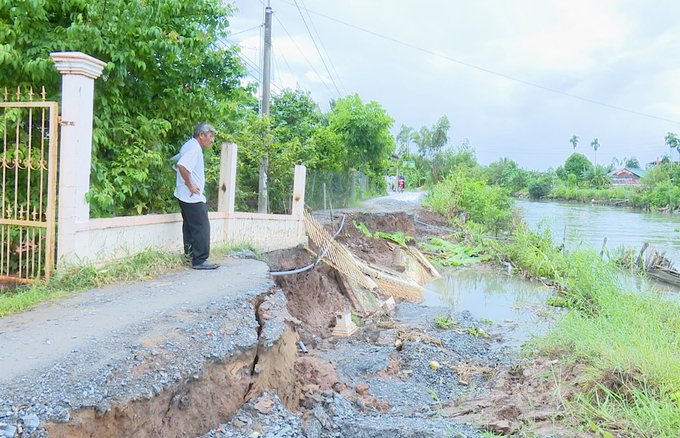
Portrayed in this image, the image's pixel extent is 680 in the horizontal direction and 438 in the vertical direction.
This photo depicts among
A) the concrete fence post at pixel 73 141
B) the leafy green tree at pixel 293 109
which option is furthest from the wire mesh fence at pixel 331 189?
the concrete fence post at pixel 73 141

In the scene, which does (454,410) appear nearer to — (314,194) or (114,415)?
(114,415)

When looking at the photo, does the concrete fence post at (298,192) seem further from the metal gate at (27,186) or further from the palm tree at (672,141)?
the palm tree at (672,141)

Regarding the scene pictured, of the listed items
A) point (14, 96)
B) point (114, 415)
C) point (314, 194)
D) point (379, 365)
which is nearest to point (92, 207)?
point (14, 96)

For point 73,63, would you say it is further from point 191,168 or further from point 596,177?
point 596,177

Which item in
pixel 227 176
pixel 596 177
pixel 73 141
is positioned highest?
pixel 596 177

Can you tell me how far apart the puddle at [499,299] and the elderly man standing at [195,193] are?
4709mm

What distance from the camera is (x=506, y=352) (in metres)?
6.29

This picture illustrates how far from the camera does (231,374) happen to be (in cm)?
363

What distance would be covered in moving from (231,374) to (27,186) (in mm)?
2988

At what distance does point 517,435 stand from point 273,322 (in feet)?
7.42

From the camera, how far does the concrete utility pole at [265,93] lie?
12.0 m

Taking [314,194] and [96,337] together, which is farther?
[314,194]

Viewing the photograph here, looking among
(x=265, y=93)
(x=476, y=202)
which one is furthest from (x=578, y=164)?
(x=265, y=93)

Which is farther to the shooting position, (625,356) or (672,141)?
(672,141)
